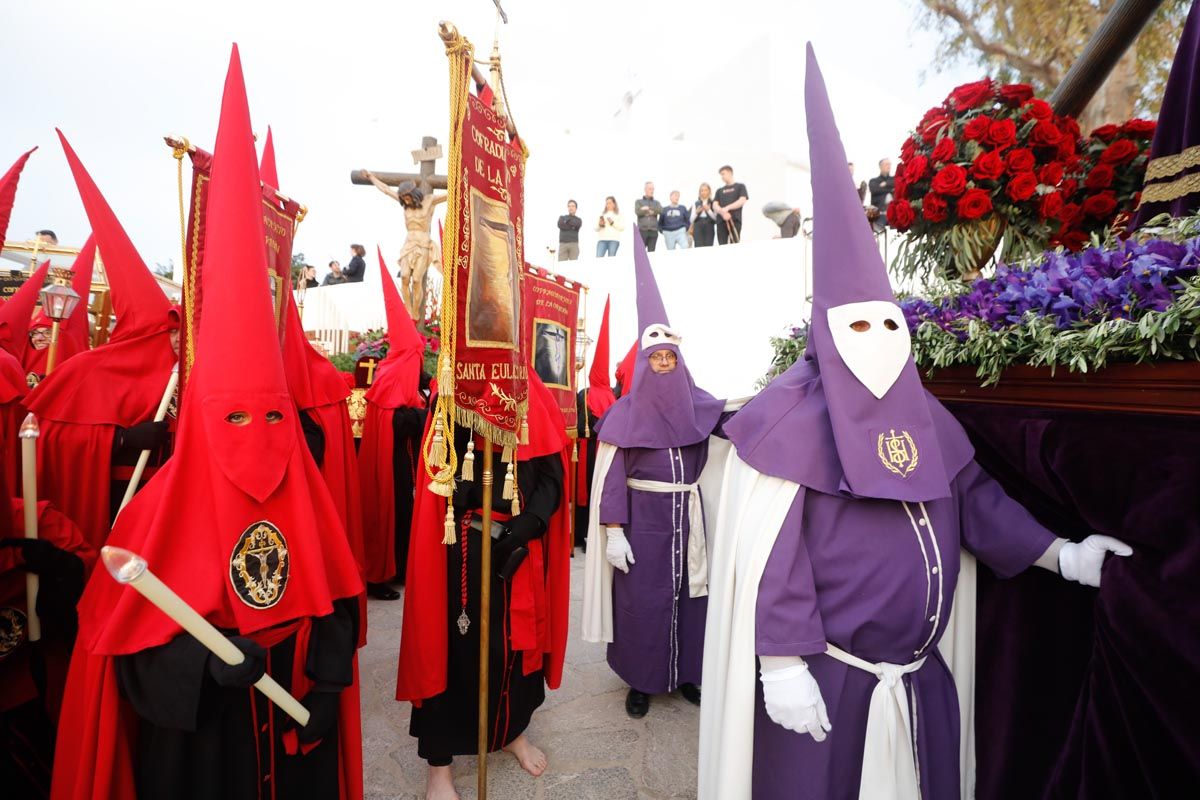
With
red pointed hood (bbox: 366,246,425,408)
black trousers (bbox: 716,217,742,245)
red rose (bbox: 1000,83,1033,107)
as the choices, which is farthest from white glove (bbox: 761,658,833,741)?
black trousers (bbox: 716,217,742,245)

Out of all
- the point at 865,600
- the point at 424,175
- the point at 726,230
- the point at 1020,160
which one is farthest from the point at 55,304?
the point at 726,230

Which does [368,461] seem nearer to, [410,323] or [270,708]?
[410,323]

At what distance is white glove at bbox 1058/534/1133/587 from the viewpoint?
5.00 ft

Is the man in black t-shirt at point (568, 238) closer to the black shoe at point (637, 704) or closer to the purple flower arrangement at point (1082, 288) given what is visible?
the black shoe at point (637, 704)

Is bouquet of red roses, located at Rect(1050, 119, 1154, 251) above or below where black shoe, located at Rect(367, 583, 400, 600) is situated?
above

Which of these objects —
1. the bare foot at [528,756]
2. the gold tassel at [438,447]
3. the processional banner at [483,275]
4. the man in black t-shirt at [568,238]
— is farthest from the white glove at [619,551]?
the man in black t-shirt at [568,238]

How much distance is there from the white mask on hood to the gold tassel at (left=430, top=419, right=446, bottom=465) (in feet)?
4.83

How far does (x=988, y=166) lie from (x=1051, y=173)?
0.23 metres

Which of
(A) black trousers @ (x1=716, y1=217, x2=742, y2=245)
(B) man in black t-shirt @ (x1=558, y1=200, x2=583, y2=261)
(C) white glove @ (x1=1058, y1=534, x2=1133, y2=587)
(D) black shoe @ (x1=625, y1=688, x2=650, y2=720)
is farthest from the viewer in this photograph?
(B) man in black t-shirt @ (x1=558, y1=200, x2=583, y2=261)

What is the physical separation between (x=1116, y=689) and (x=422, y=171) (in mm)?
8138

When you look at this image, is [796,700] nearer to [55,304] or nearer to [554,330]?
[55,304]

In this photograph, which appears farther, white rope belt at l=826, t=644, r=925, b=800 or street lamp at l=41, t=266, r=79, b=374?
street lamp at l=41, t=266, r=79, b=374

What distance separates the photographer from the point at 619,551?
11.3 feet

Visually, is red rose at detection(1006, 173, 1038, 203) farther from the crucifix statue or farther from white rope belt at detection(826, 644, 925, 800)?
the crucifix statue
